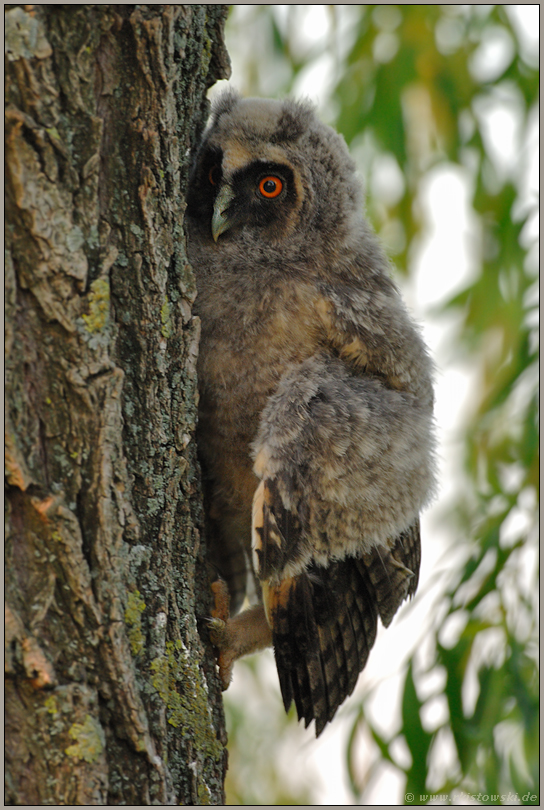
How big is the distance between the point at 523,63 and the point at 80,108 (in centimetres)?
206

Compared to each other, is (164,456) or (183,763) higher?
(164,456)

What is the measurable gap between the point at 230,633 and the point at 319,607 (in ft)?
0.64

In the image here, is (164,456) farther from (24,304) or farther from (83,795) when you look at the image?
(83,795)

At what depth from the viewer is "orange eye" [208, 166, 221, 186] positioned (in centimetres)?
168

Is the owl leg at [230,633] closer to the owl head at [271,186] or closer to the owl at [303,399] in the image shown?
the owl at [303,399]

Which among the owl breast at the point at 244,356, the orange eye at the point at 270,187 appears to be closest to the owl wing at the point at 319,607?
the owl breast at the point at 244,356

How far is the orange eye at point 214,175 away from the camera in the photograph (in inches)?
66.1

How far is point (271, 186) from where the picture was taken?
5.57ft

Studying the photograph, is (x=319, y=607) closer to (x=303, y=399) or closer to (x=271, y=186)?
(x=303, y=399)

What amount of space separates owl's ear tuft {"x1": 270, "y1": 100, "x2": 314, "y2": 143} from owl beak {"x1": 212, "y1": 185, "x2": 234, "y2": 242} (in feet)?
0.62

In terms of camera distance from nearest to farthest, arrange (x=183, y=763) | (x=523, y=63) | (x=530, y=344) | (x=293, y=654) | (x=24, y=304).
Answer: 1. (x=24, y=304)
2. (x=183, y=763)
3. (x=293, y=654)
4. (x=530, y=344)
5. (x=523, y=63)

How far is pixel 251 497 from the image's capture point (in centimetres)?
163

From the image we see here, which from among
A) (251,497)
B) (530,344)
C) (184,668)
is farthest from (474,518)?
(184,668)

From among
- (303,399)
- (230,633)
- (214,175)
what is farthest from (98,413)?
(214,175)
